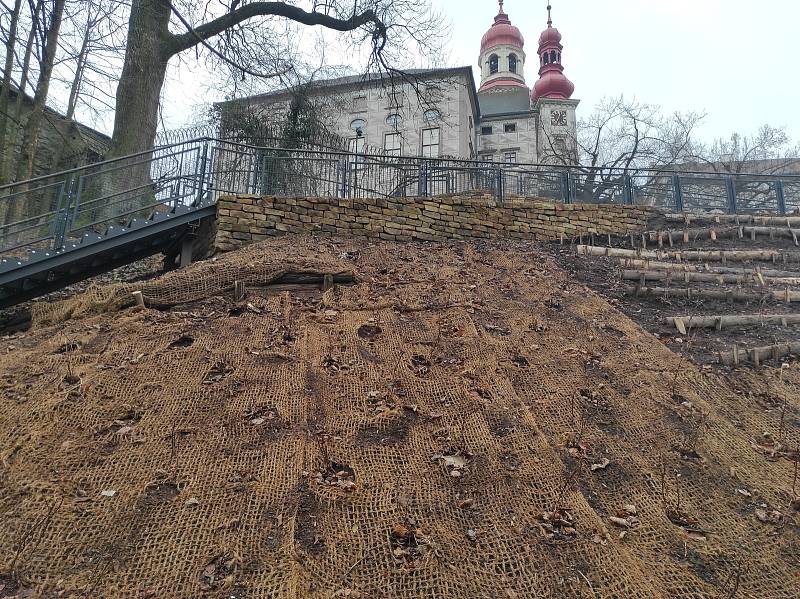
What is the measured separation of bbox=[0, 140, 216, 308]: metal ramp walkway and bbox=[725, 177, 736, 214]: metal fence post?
11449mm

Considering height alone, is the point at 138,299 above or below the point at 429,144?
below

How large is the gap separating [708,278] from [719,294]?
2.26 feet

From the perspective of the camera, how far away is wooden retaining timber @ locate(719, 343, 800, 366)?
583 centimetres

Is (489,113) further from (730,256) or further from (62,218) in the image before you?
(62,218)

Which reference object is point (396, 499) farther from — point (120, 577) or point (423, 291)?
point (423, 291)

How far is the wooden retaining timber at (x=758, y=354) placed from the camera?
5832mm

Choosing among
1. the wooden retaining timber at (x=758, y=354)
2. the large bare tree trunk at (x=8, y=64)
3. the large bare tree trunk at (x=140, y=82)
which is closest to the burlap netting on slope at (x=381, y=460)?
the wooden retaining timber at (x=758, y=354)

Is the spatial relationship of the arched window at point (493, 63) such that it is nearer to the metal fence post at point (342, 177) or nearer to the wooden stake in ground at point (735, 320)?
the metal fence post at point (342, 177)

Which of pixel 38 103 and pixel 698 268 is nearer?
pixel 698 268

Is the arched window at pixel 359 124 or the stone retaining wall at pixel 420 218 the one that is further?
the arched window at pixel 359 124

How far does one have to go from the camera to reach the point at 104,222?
7.88 m

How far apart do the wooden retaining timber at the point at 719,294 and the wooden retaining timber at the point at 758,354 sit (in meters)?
1.66

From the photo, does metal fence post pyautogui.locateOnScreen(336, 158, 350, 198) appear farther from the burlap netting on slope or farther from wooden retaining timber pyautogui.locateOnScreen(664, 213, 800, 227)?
wooden retaining timber pyautogui.locateOnScreen(664, 213, 800, 227)

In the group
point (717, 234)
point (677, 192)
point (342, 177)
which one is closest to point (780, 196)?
point (677, 192)
